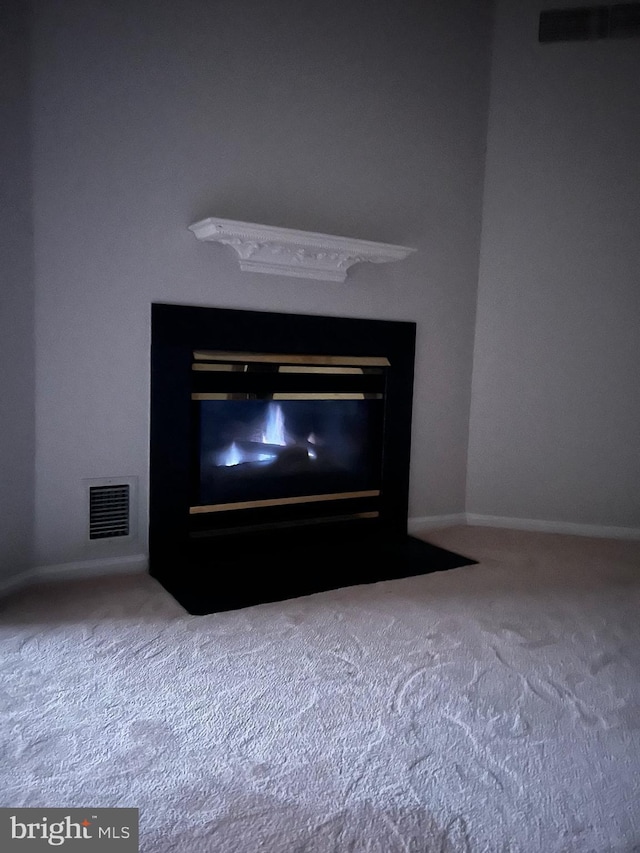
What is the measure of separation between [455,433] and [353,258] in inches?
51.0

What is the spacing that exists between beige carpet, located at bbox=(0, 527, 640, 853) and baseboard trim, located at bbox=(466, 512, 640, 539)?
1.01m

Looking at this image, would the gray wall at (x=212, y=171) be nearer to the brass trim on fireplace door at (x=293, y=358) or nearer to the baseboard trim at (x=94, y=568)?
the baseboard trim at (x=94, y=568)

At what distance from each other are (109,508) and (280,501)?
876 mm

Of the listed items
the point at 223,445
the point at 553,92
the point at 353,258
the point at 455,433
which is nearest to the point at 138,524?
the point at 223,445

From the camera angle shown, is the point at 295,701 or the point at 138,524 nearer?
the point at 295,701

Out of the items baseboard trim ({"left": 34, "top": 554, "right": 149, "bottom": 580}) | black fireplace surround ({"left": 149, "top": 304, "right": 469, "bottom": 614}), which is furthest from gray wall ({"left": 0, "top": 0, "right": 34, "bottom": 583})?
black fireplace surround ({"left": 149, "top": 304, "right": 469, "bottom": 614})

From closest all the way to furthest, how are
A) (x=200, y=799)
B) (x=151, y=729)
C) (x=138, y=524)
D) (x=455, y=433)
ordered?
(x=200, y=799)
(x=151, y=729)
(x=138, y=524)
(x=455, y=433)

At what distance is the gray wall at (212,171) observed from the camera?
2.79 metres

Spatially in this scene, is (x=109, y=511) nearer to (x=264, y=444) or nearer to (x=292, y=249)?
(x=264, y=444)

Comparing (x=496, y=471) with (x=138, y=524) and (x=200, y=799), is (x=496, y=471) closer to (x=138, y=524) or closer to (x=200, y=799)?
(x=138, y=524)

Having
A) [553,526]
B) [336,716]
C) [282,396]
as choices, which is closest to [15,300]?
[282,396]

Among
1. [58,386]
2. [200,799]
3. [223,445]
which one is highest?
[58,386]

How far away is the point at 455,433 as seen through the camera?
4055 mm

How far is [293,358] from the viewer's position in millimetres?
3414
